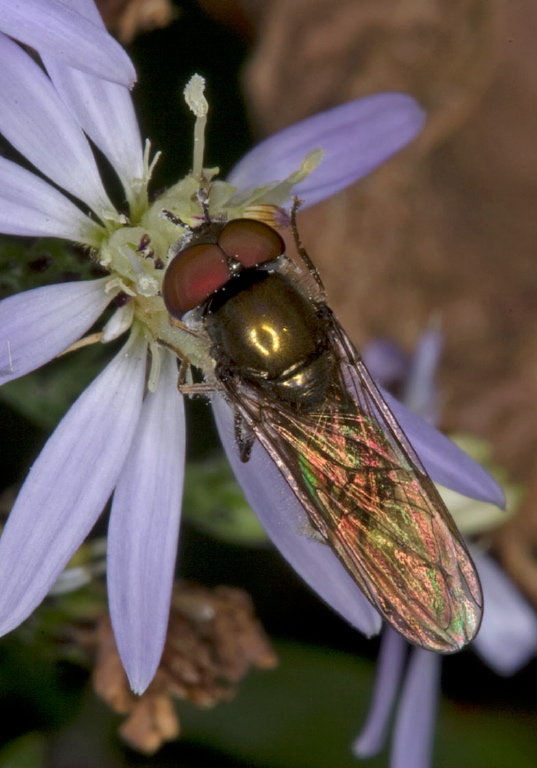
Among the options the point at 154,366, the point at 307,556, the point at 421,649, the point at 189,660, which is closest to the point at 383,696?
the point at 421,649

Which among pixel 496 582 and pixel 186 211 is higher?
pixel 186 211

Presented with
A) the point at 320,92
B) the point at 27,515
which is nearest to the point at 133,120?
the point at 27,515

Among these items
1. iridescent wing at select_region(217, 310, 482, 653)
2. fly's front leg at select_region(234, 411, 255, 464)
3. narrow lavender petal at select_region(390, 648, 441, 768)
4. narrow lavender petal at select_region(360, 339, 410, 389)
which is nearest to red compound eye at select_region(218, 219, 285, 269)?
iridescent wing at select_region(217, 310, 482, 653)

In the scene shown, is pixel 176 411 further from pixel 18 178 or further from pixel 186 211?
pixel 18 178

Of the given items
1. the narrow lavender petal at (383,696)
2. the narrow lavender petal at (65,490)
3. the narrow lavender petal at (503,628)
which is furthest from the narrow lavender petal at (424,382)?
the narrow lavender petal at (65,490)

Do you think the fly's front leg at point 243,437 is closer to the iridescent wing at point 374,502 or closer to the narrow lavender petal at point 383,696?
the iridescent wing at point 374,502

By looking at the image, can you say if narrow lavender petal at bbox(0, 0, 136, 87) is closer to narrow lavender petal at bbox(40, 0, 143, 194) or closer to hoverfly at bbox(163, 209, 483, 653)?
narrow lavender petal at bbox(40, 0, 143, 194)
